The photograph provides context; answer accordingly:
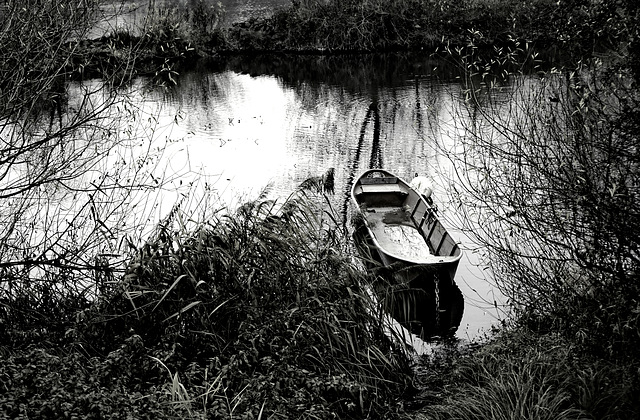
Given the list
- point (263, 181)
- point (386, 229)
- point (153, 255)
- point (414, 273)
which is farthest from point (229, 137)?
point (153, 255)

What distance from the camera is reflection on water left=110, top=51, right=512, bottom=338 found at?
14.7 meters

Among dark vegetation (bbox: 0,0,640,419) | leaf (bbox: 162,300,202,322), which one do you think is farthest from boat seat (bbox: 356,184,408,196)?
leaf (bbox: 162,300,202,322)

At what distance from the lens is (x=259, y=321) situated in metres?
6.70

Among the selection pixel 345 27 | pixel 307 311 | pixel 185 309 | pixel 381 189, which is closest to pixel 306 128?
pixel 381 189

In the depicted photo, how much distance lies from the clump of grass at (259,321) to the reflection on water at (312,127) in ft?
11.1

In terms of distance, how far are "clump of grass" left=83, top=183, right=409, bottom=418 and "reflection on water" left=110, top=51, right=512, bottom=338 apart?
338 centimetres

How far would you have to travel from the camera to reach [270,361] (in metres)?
6.00

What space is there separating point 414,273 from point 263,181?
615cm

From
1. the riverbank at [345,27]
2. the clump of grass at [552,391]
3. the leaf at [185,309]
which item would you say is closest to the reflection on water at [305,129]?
the riverbank at [345,27]

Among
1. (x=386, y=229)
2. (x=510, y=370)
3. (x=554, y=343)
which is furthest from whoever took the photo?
(x=386, y=229)

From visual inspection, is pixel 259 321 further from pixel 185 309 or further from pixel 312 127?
pixel 312 127

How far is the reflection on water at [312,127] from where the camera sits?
48.1 ft

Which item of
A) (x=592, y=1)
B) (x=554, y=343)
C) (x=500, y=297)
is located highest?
(x=592, y=1)

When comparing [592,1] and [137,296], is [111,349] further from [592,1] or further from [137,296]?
[592,1]
